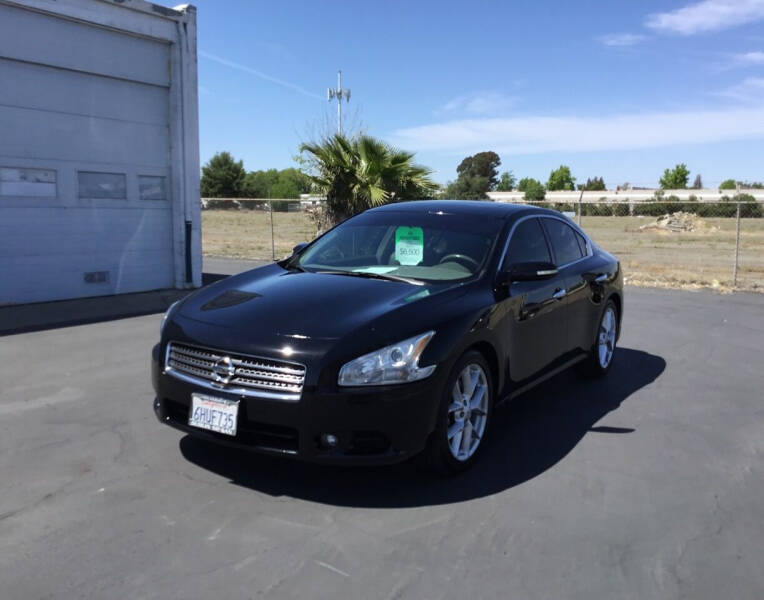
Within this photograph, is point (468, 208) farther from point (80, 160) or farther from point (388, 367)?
point (80, 160)

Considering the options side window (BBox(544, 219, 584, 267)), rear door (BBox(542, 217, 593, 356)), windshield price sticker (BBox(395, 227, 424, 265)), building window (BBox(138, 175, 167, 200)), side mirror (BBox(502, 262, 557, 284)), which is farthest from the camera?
building window (BBox(138, 175, 167, 200))

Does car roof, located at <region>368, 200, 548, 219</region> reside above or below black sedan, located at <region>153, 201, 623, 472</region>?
above

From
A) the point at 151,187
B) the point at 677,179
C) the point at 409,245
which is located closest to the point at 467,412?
the point at 409,245

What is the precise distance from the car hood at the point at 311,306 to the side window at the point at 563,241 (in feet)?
5.38

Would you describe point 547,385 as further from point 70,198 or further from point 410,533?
point 70,198

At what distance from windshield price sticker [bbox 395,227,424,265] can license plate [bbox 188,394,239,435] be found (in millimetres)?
1819

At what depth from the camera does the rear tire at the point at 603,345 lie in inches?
253

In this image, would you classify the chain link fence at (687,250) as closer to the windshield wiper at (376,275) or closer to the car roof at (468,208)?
the car roof at (468,208)

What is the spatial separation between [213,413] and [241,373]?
273mm

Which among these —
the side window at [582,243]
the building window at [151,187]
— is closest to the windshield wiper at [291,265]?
the side window at [582,243]

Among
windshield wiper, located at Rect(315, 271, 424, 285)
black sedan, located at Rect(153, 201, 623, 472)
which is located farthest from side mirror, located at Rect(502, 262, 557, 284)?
windshield wiper, located at Rect(315, 271, 424, 285)

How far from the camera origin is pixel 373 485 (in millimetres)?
4039

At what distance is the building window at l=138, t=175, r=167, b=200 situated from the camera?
38.5ft

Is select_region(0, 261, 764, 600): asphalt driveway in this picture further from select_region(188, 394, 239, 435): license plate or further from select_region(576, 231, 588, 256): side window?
select_region(576, 231, 588, 256): side window
